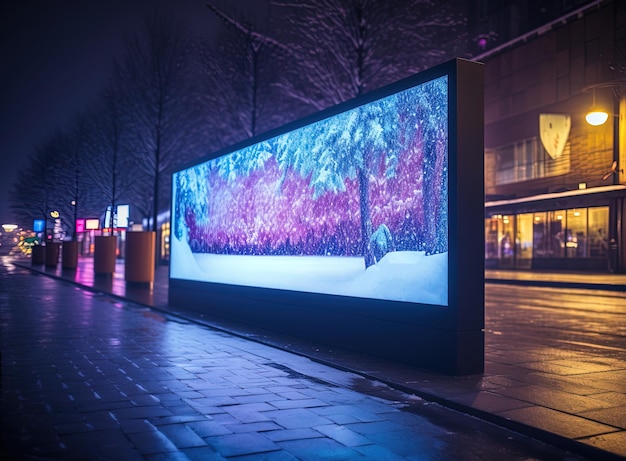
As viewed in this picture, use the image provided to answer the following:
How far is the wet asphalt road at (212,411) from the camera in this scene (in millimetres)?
4758

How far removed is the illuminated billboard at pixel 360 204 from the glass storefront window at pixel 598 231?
26.8 metres

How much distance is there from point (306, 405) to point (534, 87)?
37853 mm

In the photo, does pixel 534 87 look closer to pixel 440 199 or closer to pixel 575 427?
pixel 440 199

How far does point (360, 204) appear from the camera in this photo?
31.2 feet

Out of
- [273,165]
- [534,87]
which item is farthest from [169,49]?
[534,87]

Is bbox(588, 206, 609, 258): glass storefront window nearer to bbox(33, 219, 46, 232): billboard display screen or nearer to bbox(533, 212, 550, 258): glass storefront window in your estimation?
bbox(533, 212, 550, 258): glass storefront window

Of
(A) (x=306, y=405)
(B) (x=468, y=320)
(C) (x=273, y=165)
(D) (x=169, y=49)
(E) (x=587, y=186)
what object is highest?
(D) (x=169, y=49)

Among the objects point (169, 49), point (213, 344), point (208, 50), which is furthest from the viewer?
point (169, 49)

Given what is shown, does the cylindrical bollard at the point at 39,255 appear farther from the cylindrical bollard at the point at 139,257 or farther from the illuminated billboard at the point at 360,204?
the illuminated billboard at the point at 360,204

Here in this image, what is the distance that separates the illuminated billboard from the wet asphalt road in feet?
5.25

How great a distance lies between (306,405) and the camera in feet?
20.2

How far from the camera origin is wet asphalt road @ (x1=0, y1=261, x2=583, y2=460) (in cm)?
476

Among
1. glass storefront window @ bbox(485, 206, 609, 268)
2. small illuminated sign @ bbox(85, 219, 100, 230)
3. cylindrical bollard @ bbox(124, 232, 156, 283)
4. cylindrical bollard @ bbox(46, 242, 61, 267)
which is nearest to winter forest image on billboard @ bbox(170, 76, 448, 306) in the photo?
cylindrical bollard @ bbox(124, 232, 156, 283)

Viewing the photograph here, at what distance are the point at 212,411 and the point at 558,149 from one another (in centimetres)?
3243
